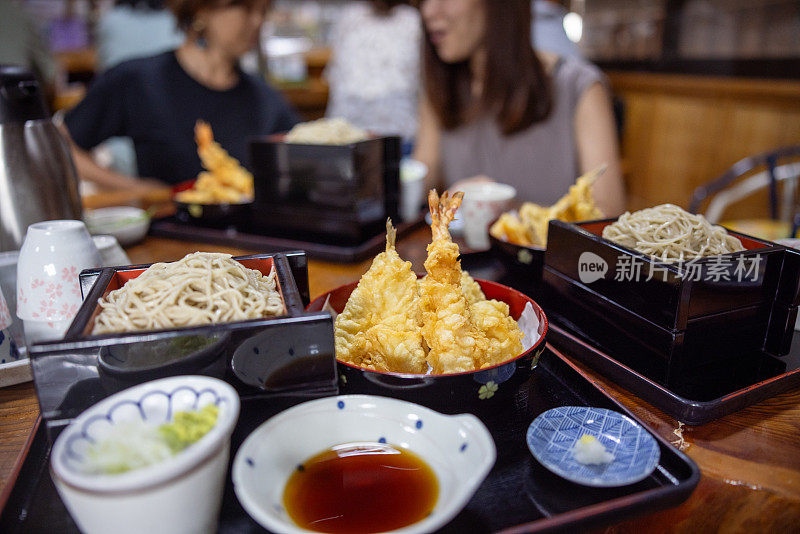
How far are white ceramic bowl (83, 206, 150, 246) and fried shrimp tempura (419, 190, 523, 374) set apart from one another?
4.48 ft

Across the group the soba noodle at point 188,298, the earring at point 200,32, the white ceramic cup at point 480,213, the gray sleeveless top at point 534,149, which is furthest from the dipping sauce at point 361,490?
the earring at point 200,32

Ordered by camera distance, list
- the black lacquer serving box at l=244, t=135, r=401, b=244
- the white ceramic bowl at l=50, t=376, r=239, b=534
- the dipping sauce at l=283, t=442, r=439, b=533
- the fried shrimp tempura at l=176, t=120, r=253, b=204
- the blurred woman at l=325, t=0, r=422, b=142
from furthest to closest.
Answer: the blurred woman at l=325, t=0, r=422, b=142
the fried shrimp tempura at l=176, t=120, r=253, b=204
the black lacquer serving box at l=244, t=135, r=401, b=244
the dipping sauce at l=283, t=442, r=439, b=533
the white ceramic bowl at l=50, t=376, r=239, b=534

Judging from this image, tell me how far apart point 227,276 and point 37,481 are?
Result: 1.49 ft

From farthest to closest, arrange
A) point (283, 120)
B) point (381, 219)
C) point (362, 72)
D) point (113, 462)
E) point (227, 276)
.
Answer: point (362, 72)
point (283, 120)
point (381, 219)
point (227, 276)
point (113, 462)

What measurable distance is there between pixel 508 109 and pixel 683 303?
7.10 ft

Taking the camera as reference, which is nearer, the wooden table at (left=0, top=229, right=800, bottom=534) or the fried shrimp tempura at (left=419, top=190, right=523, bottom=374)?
the wooden table at (left=0, top=229, right=800, bottom=534)

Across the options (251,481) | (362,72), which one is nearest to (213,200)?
(251,481)

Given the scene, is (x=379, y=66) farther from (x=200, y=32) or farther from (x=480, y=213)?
(x=480, y=213)

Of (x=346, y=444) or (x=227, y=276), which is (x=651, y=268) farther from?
(x=227, y=276)

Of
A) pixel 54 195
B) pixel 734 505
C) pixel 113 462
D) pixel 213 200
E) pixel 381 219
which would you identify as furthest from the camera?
pixel 213 200

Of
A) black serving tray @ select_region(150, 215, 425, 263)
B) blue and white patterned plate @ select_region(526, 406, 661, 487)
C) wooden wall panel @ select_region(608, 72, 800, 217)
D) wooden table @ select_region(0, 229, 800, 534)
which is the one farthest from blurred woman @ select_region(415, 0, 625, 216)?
blue and white patterned plate @ select_region(526, 406, 661, 487)

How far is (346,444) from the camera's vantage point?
0.90 m

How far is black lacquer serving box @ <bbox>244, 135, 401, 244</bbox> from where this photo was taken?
5.85 ft

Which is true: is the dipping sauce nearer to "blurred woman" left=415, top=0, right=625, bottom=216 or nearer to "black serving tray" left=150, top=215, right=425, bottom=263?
"black serving tray" left=150, top=215, right=425, bottom=263
